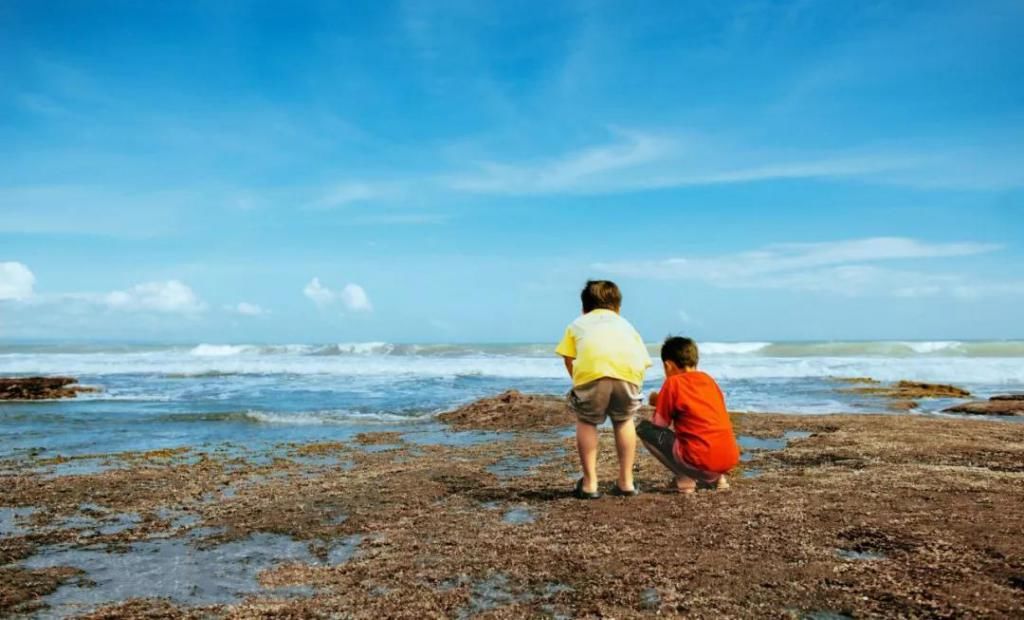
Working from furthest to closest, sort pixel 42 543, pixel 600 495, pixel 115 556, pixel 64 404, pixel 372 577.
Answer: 1. pixel 64 404
2. pixel 600 495
3. pixel 42 543
4. pixel 115 556
5. pixel 372 577

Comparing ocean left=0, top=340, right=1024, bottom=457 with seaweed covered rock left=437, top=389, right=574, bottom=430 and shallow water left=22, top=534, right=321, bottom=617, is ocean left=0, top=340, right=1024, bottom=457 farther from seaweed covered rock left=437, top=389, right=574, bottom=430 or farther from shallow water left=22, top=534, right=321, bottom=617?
shallow water left=22, top=534, right=321, bottom=617

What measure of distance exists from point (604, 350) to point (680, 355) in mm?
753

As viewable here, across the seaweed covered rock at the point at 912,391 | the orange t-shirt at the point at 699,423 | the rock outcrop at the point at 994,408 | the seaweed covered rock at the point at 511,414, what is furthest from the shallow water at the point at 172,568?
the seaweed covered rock at the point at 912,391

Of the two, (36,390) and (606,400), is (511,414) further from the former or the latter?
(36,390)

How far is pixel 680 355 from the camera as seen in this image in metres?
6.41

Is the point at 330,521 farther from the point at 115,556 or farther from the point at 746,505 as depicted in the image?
the point at 746,505

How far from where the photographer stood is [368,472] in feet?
26.8

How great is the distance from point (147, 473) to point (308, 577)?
4931 millimetres

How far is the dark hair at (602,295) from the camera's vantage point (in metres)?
6.47

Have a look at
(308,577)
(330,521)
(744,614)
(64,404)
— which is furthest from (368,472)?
(64,404)

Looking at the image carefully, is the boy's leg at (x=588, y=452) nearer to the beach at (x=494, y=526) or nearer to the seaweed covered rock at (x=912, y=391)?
the beach at (x=494, y=526)


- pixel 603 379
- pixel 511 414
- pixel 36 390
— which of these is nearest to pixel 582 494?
pixel 603 379

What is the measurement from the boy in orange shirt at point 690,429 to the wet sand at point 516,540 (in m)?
0.24

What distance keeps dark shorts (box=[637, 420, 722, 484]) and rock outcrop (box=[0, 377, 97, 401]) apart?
20.1 metres
